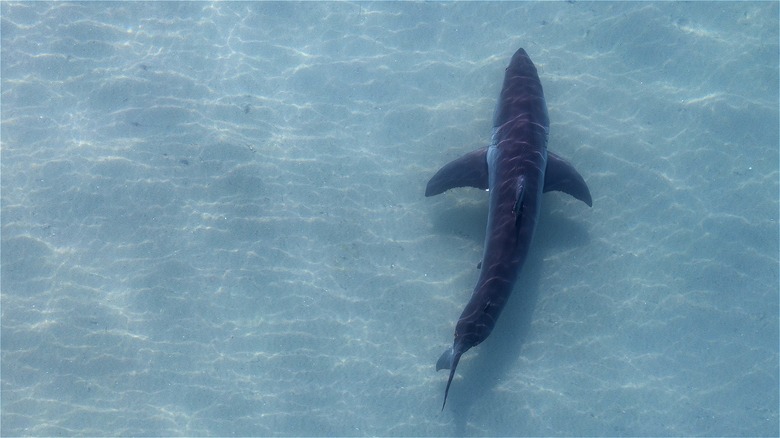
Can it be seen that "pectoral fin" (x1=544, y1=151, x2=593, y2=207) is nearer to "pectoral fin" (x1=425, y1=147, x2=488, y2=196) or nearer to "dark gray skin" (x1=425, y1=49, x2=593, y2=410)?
"dark gray skin" (x1=425, y1=49, x2=593, y2=410)

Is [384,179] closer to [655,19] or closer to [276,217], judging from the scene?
[276,217]

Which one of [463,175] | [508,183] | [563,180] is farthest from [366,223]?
[563,180]

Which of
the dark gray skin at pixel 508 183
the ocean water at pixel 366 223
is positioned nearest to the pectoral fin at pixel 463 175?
the dark gray skin at pixel 508 183

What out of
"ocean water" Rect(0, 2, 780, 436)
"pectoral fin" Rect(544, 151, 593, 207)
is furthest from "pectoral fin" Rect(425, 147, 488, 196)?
"pectoral fin" Rect(544, 151, 593, 207)

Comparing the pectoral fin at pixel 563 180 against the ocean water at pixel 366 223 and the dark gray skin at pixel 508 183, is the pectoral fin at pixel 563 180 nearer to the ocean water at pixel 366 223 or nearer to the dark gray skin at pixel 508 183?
the dark gray skin at pixel 508 183

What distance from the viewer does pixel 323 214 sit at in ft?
28.1

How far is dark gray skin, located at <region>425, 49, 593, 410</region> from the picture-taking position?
6.61 m

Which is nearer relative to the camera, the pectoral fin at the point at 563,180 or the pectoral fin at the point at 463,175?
the pectoral fin at the point at 563,180

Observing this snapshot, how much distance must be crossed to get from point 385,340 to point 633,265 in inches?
166

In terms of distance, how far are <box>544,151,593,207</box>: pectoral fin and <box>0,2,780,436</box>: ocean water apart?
0.71 metres

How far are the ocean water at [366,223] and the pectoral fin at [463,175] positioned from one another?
2.12ft

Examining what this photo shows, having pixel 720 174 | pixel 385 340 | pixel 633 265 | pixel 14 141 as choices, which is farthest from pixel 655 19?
pixel 14 141

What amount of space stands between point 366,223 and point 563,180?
325 cm

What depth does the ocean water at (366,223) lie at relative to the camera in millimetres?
7684
